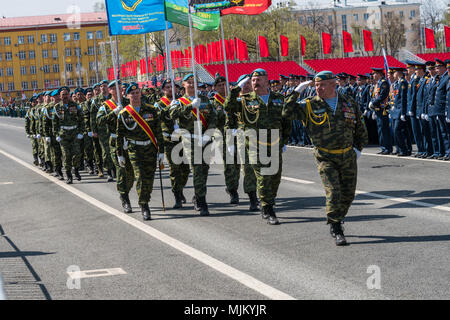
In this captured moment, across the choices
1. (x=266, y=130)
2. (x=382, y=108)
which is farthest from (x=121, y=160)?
(x=382, y=108)

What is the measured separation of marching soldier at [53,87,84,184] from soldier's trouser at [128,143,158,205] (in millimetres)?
5652

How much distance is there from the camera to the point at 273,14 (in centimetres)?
7225

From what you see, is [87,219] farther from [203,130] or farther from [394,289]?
[394,289]

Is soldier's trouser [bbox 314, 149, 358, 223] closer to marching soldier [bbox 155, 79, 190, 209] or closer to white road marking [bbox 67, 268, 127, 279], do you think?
white road marking [bbox 67, 268, 127, 279]

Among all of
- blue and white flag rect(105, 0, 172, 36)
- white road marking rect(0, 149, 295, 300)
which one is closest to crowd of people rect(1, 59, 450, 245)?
white road marking rect(0, 149, 295, 300)

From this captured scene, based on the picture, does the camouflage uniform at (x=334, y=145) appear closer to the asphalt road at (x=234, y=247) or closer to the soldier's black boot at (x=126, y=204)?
the asphalt road at (x=234, y=247)

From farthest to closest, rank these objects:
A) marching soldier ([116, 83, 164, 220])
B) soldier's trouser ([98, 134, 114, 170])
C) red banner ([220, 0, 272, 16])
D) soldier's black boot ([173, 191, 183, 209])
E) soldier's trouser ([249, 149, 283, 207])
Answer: red banner ([220, 0, 272, 16]), soldier's trouser ([98, 134, 114, 170]), soldier's black boot ([173, 191, 183, 209]), marching soldier ([116, 83, 164, 220]), soldier's trouser ([249, 149, 283, 207])

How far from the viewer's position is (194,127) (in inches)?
443

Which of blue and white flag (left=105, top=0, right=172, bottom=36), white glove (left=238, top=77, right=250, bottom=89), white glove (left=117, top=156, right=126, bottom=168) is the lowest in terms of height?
white glove (left=117, top=156, right=126, bottom=168)

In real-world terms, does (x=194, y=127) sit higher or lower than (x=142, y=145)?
higher

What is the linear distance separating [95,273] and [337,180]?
2869 millimetres

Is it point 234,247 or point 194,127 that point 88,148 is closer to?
point 194,127

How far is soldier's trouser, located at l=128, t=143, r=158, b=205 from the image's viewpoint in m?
10.9

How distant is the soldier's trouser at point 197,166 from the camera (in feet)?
35.9
